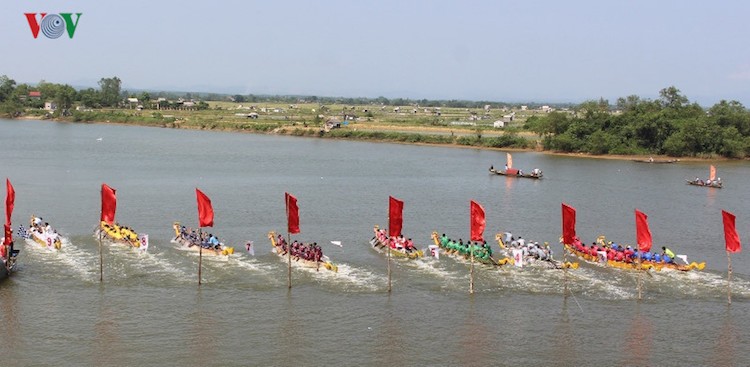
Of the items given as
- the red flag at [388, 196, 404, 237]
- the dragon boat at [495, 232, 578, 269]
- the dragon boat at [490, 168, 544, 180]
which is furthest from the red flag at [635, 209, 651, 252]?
the dragon boat at [490, 168, 544, 180]

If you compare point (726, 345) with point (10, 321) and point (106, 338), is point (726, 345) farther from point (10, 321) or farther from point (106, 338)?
point (10, 321)

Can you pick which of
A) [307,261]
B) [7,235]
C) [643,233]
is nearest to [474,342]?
[643,233]

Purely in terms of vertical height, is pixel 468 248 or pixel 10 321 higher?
pixel 468 248

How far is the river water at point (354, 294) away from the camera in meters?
19.9

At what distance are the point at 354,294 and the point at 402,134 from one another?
7429cm

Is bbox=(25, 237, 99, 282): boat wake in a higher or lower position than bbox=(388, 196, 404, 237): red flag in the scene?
lower

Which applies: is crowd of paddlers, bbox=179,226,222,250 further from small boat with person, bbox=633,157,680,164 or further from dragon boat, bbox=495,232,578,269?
small boat with person, bbox=633,157,680,164

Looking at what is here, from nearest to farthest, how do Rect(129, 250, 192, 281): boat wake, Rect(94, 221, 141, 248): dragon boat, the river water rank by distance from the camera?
the river water, Rect(129, 250, 192, 281): boat wake, Rect(94, 221, 141, 248): dragon boat

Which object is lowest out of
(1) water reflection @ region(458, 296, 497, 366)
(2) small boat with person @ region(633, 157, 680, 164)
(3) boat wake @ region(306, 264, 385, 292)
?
(1) water reflection @ region(458, 296, 497, 366)

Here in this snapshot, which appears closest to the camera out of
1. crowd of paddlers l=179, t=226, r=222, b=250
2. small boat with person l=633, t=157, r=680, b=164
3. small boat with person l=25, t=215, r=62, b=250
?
crowd of paddlers l=179, t=226, r=222, b=250

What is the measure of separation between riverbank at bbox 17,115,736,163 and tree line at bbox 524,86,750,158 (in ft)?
3.58

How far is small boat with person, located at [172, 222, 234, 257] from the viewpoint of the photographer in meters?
28.7

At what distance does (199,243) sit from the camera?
94.1 feet

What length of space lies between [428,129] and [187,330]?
9517cm
